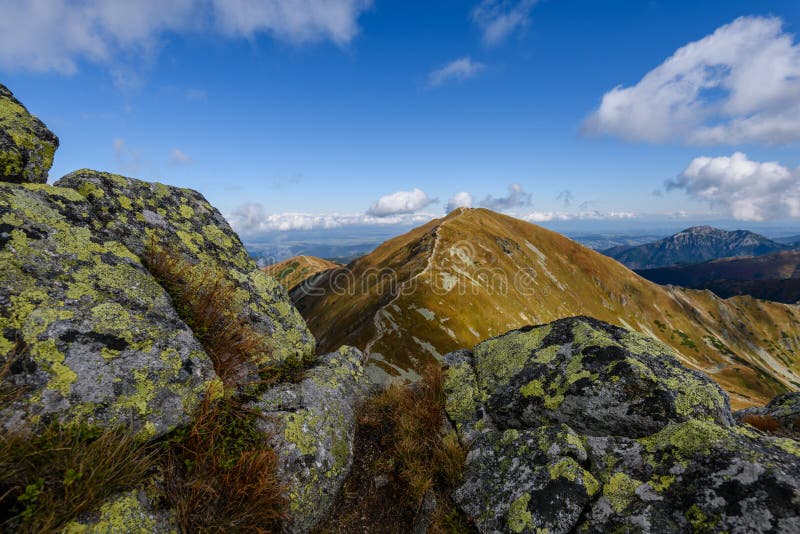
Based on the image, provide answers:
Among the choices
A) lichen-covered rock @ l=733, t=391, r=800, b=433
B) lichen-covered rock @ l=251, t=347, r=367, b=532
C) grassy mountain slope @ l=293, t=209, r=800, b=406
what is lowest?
grassy mountain slope @ l=293, t=209, r=800, b=406

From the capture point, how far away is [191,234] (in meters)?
11.2

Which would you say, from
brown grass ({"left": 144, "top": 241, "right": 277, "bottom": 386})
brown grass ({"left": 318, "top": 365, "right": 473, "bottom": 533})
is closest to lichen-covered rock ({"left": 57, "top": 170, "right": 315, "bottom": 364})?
brown grass ({"left": 144, "top": 241, "right": 277, "bottom": 386})

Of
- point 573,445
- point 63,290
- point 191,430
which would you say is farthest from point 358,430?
point 63,290

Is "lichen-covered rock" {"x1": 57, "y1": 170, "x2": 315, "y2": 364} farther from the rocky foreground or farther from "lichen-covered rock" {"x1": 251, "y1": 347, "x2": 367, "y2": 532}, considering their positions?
"lichen-covered rock" {"x1": 251, "y1": 347, "x2": 367, "y2": 532}

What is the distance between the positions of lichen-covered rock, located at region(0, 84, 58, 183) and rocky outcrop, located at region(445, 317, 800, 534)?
1304cm

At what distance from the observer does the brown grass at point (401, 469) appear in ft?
24.8

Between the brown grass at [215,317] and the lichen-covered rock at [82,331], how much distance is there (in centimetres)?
51

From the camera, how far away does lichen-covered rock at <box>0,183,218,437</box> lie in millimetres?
5586

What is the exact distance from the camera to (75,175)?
9.61m

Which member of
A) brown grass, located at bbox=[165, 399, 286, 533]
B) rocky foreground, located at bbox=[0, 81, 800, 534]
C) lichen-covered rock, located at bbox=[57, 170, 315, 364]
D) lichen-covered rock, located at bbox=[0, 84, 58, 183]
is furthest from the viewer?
lichen-covered rock, located at bbox=[57, 170, 315, 364]

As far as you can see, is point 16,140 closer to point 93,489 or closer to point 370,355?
point 93,489

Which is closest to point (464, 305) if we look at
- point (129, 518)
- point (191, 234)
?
point (191, 234)

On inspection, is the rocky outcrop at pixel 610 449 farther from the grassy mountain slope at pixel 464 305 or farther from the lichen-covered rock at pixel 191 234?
the grassy mountain slope at pixel 464 305

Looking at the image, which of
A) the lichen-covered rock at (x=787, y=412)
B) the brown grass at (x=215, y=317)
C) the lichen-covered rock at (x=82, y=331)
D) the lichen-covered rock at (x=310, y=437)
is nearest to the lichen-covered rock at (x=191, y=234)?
the brown grass at (x=215, y=317)
